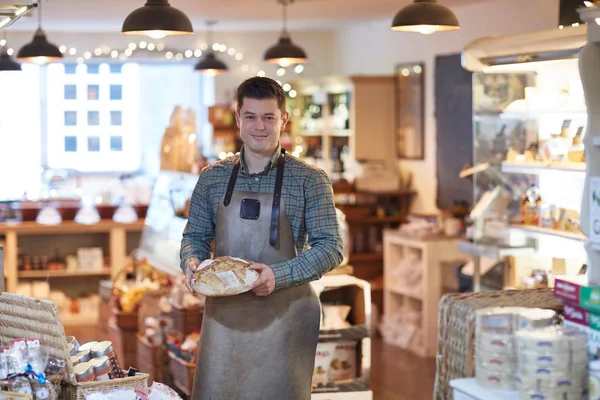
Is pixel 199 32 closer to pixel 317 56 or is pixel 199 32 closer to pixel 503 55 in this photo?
pixel 317 56

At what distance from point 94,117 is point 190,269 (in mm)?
10083

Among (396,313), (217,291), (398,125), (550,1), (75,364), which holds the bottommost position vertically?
(396,313)

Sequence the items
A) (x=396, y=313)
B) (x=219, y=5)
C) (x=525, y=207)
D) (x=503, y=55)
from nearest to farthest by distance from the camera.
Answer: (x=503, y=55), (x=525, y=207), (x=396, y=313), (x=219, y=5)

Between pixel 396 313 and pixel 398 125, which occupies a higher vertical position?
pixel 398 125

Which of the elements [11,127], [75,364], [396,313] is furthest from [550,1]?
[11,127]

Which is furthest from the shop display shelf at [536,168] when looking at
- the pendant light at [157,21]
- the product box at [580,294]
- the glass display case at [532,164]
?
the product box at [580,294]

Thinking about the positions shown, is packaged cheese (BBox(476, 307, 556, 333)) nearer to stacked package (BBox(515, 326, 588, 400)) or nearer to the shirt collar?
stacked package (BBox(515, 326, 588, 400))

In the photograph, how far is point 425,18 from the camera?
5016 millimetres

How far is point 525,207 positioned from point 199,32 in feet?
23.9

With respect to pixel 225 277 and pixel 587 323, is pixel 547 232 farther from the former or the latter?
pixel 587 323

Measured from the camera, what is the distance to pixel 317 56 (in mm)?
12930

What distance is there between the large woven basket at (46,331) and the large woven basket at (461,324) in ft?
3.26

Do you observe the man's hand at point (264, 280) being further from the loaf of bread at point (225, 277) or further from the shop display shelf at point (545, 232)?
the shop display shelf at point (545, 232)

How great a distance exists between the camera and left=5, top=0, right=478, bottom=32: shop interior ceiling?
8.89m
